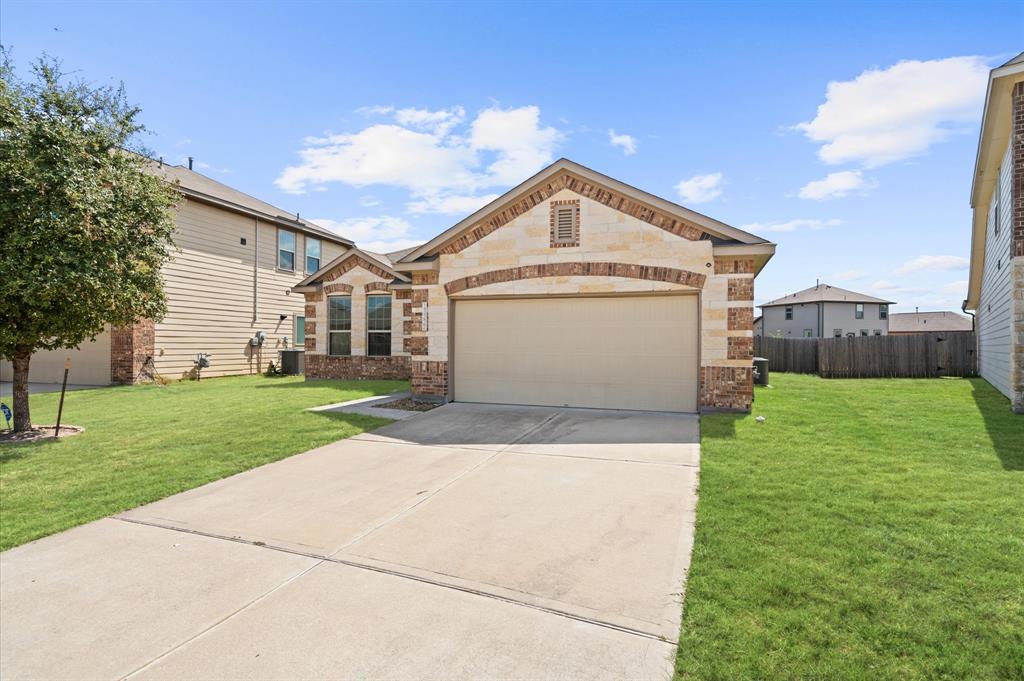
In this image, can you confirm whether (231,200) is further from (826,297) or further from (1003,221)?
(826,297)

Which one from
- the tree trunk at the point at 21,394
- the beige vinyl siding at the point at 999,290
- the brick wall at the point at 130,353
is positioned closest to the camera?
the tree trunk at the point at 21,394

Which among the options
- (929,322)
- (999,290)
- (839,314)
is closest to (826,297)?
(839,314)

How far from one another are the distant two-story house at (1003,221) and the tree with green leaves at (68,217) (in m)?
15.7

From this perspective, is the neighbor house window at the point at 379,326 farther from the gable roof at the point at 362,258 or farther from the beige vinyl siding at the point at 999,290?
the beige vinyl siding at the point at 999,290

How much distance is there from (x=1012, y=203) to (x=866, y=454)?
22.5 feet

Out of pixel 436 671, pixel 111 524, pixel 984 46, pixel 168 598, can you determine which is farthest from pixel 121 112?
pixel 984 46

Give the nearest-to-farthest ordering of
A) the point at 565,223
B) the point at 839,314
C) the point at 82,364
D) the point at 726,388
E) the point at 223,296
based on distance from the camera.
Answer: the point at 726,388 → the point at 565,223 → the point at 82,364 → the point at 223,296 → the point at 839,314

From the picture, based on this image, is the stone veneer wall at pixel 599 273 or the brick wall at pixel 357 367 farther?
the brick wall at pixel 357 367

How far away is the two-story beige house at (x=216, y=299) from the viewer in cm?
1716

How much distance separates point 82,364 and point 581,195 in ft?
57.7

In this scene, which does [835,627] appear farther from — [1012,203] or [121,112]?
[121,112]

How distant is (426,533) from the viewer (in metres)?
4.79

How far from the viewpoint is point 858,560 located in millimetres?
3865

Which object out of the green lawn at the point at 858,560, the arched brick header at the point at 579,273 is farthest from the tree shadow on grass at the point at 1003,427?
the arched brick header at the point at 579,273
